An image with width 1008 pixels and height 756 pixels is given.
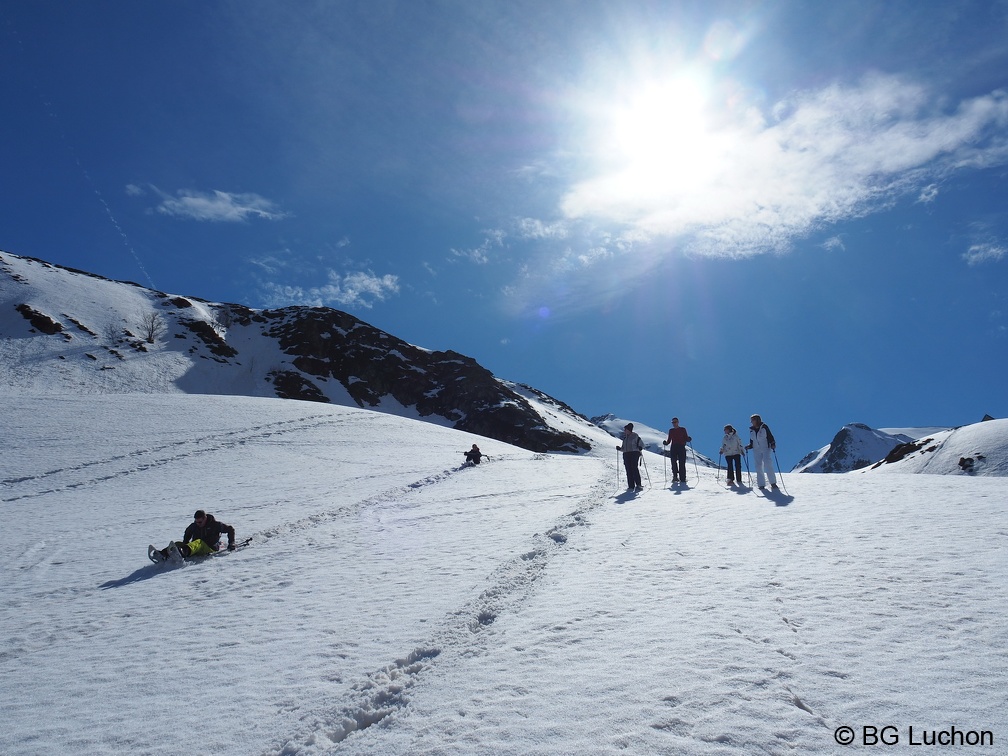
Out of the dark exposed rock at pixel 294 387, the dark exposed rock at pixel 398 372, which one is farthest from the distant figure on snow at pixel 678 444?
the dark exposed rock at pixel 294 387

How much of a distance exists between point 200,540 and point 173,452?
60.9 feet

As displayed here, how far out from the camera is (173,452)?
2806cm

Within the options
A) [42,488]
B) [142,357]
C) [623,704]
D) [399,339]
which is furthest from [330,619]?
[399,339]

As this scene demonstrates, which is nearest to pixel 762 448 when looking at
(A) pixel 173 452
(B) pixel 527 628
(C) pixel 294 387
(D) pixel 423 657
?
(B) pixel 527 628

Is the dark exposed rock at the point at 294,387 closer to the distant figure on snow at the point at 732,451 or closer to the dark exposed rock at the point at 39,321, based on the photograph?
the dark exposed rock at the point at 39,321

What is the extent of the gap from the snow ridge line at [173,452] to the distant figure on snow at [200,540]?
14177 mm

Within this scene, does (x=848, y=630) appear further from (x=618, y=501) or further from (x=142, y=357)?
(x=142, y=357)

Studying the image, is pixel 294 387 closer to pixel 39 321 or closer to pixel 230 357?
pixel 230 357

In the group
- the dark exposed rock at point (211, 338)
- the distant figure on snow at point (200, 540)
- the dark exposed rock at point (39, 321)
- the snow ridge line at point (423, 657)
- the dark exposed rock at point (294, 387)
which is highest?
the dark exposed rock at point (211, 338)

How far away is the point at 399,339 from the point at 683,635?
136 m

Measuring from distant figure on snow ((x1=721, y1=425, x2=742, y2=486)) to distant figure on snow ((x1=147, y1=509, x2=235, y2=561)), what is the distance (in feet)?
52.6

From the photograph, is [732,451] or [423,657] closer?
[423,657]

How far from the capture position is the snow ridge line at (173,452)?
75.9 feet

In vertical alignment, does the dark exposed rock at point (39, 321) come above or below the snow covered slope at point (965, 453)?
above
